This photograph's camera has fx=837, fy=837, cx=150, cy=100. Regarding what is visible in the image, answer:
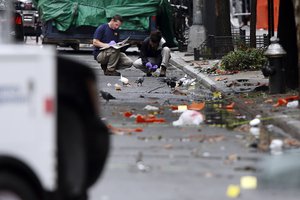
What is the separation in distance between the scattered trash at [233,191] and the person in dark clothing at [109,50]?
1328 centimetres

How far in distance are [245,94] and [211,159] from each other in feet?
22.0

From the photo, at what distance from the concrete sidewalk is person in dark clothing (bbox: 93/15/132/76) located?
200cm

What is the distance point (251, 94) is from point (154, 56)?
A: 630 centimetres

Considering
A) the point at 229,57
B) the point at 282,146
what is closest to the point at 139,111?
the point at 282,146

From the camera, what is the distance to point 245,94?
1623 centimetres

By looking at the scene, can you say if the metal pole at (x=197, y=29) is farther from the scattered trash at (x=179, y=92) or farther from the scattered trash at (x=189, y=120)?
the scattered trash at (x=189, y=120)

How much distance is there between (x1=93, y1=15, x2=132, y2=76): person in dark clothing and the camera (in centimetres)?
2127

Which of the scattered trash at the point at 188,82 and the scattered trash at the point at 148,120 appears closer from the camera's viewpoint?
the scattered trash at the point at 148,120

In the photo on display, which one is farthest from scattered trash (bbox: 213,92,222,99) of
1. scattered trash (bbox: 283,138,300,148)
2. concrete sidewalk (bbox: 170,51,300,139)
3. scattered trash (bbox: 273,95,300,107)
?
scattered trash (bbox: 283,138,300,148)

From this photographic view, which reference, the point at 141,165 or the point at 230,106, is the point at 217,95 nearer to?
the point at 230,106

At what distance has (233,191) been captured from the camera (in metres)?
8.00

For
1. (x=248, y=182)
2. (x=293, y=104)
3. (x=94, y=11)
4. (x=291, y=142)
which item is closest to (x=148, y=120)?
(x=293, y=104)

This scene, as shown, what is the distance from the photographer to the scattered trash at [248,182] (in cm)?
816

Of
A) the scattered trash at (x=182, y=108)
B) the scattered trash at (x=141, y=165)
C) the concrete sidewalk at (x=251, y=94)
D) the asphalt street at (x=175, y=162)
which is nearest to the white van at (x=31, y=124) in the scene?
the asphalt street at (x=175, y=162)
